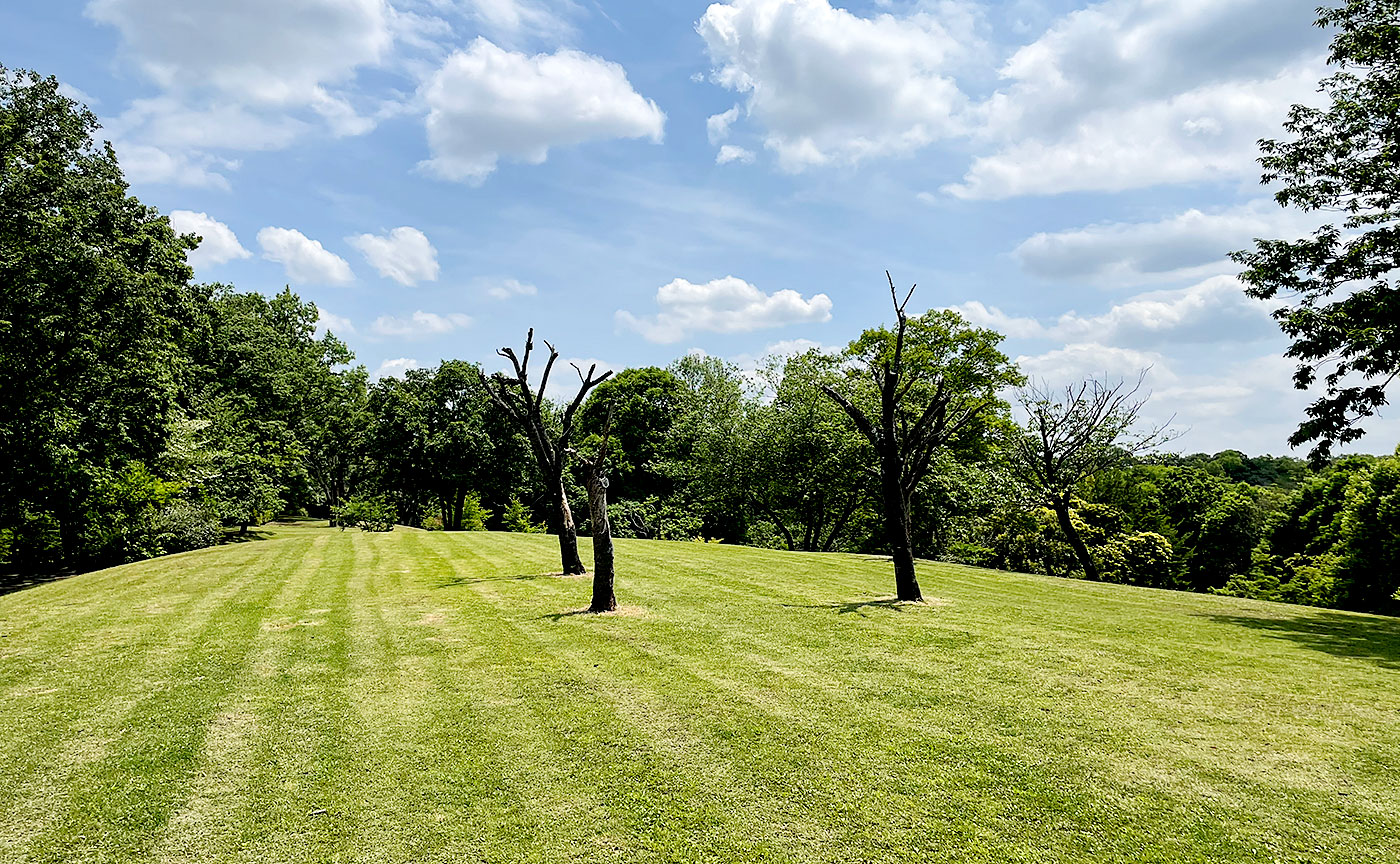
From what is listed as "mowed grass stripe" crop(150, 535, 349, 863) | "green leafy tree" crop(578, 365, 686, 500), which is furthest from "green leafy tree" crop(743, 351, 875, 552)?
"mowed grass stripe" crop(150, 535, 349, 863)

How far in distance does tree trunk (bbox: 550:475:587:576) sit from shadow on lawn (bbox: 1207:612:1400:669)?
12571 millimetres

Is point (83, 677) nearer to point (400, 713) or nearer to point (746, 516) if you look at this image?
point (400, 713)

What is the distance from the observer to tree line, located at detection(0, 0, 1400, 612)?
15250mm

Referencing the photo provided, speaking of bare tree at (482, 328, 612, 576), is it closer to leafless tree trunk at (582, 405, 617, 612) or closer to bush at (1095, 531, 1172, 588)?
leafless tree trunk at (582, 405, 617, 612)

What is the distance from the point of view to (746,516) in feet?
117

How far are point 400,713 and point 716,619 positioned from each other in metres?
5.37

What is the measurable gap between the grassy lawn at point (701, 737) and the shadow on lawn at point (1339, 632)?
0.37 feet

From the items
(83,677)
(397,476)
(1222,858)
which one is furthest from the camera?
(397,476)

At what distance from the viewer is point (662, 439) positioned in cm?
5200

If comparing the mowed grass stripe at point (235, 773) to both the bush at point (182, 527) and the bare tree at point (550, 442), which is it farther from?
the bush at point (182, 527)

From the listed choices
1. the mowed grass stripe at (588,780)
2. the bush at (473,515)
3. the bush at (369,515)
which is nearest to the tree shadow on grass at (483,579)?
the mowed grass stripe at (588,780)

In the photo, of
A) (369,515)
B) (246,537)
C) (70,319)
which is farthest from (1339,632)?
(246,537)

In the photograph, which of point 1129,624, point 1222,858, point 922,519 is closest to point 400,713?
point 1222,858

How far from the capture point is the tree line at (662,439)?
1525 centimetres
